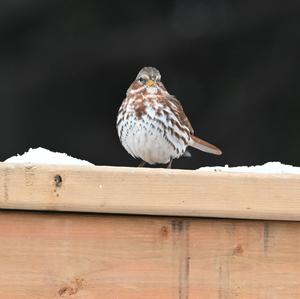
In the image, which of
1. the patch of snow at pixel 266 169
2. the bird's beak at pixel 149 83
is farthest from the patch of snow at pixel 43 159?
the bird's beak at pixel 149 83

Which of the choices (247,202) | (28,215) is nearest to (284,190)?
(247,202)

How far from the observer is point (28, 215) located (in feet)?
8.09

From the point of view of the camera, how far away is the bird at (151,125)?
4.68 meters

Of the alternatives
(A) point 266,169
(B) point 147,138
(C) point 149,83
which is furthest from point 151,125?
(A) point 266,169

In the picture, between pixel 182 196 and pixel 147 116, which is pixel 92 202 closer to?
pixel 182 196

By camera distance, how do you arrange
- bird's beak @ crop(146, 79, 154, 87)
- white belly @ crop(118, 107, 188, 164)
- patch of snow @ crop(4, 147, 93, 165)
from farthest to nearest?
1. bird's beak @ crop(146, 79, 154, 87)
2. white belly @ crop(118, 107, 188, 164)
3. patch of snow @ crop(4, 147, 93, 165)

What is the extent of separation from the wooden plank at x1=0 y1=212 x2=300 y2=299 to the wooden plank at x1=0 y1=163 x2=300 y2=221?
0.03m

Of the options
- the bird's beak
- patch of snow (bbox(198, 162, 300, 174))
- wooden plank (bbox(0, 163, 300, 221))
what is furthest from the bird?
wooden plank (bbox(0, 163, 300, 221))

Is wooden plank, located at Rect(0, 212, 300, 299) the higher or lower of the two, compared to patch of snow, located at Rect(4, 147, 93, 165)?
lower

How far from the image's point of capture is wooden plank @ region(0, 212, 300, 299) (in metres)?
2.44

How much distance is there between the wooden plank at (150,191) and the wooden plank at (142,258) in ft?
0.10

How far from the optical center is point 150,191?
2.49 m

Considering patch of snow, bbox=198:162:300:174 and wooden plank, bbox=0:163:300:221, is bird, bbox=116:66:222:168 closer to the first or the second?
patch of snow, bbox=198:162:300:174

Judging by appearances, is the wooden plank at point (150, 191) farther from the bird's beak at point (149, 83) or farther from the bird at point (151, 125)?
the bird's beak at point (149, 83)
